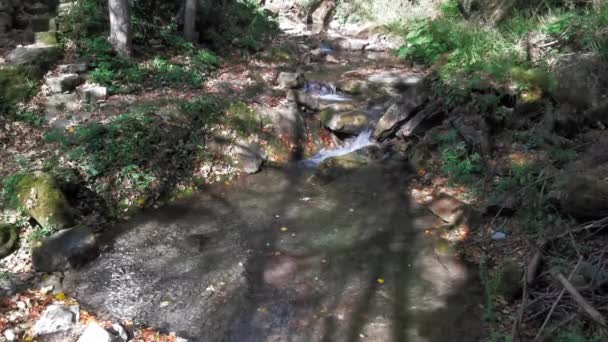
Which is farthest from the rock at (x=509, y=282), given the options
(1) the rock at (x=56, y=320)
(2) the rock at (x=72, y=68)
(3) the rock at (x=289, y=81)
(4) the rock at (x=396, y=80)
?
(2) the rock at (x=72, y=68)

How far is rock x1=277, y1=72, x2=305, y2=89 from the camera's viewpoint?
447 inches

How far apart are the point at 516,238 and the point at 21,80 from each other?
9186mm

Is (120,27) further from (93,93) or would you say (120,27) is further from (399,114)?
(399,114)

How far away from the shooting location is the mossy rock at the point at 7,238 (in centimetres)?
563

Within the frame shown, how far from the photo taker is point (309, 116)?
10305 millimetres

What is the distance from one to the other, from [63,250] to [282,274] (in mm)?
2828

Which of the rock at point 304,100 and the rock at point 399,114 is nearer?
the rock at point 399,114

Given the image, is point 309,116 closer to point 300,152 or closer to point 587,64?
point 300,152

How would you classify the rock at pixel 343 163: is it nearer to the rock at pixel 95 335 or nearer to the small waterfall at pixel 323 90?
the small waterfall at pixel 323 90

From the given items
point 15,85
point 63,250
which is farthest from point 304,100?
point 63,250

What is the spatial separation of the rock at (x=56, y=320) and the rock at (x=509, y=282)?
4.77 metres

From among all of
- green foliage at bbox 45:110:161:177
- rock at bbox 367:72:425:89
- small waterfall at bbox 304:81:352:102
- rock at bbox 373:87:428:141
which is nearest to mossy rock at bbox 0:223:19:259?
green foliage at bbox 45:110:161:177

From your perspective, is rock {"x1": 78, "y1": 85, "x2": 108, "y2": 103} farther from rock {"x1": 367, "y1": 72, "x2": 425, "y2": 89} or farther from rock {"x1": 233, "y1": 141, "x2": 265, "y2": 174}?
rock {"x1": 367, "y1": 72, "x2": 425, "y2": 89}

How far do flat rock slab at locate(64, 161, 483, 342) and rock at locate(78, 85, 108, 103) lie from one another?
10.6 feet
